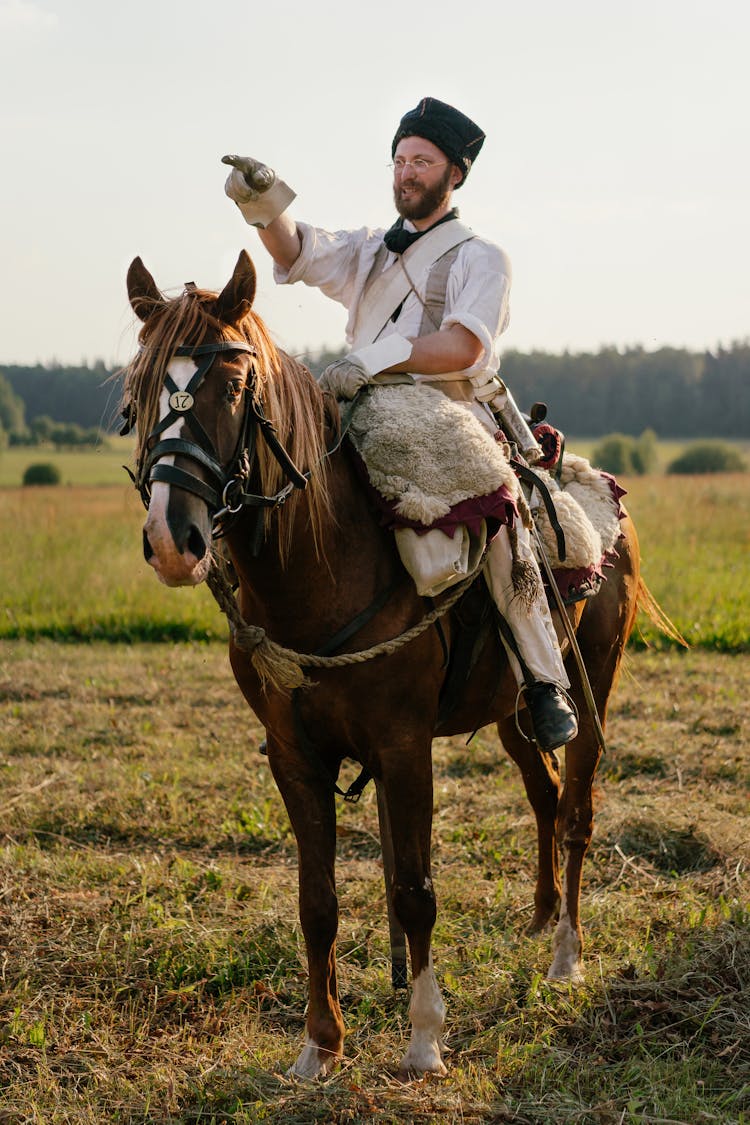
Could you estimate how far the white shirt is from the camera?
3.55 m

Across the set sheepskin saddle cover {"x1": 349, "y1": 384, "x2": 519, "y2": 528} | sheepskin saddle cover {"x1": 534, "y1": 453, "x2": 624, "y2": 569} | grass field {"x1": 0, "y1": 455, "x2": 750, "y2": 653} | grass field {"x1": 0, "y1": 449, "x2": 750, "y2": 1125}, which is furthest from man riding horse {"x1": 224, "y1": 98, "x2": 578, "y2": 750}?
grass field {"x1": 0, "y1": 455, "x2": 750, "y2": 653}

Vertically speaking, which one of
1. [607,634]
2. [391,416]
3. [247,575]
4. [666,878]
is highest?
[391,416]

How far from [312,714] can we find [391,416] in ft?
3.19

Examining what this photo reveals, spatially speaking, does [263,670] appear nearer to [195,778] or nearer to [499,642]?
[499,642]

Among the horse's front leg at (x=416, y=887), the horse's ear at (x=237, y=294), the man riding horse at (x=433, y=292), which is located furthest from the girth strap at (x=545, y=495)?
the horse's ear at (x=237, y=294)

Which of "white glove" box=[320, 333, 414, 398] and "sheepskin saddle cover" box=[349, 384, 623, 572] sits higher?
"white glove" box=[320, 333, 414, 398]

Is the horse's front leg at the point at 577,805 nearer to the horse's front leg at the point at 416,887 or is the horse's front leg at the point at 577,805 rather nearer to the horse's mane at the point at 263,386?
the horse's front leg at the point at 416,887

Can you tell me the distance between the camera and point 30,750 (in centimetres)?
717

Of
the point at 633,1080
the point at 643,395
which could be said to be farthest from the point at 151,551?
the point at 643,395

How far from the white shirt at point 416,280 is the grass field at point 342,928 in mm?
2263

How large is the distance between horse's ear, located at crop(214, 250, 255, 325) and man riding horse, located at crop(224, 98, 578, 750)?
541 mm

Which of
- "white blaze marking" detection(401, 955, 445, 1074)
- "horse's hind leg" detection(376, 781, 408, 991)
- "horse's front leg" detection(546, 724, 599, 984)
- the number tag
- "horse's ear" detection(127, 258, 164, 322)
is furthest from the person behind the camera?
"horse's front leg" detection(546, 724, 599, 984)

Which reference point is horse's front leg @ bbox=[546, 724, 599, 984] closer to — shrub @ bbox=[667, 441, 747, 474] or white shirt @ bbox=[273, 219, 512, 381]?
white shirt @ bbox=[273, 219, 512, 381]

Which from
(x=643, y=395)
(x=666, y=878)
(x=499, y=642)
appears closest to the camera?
(x=499, y=642)
